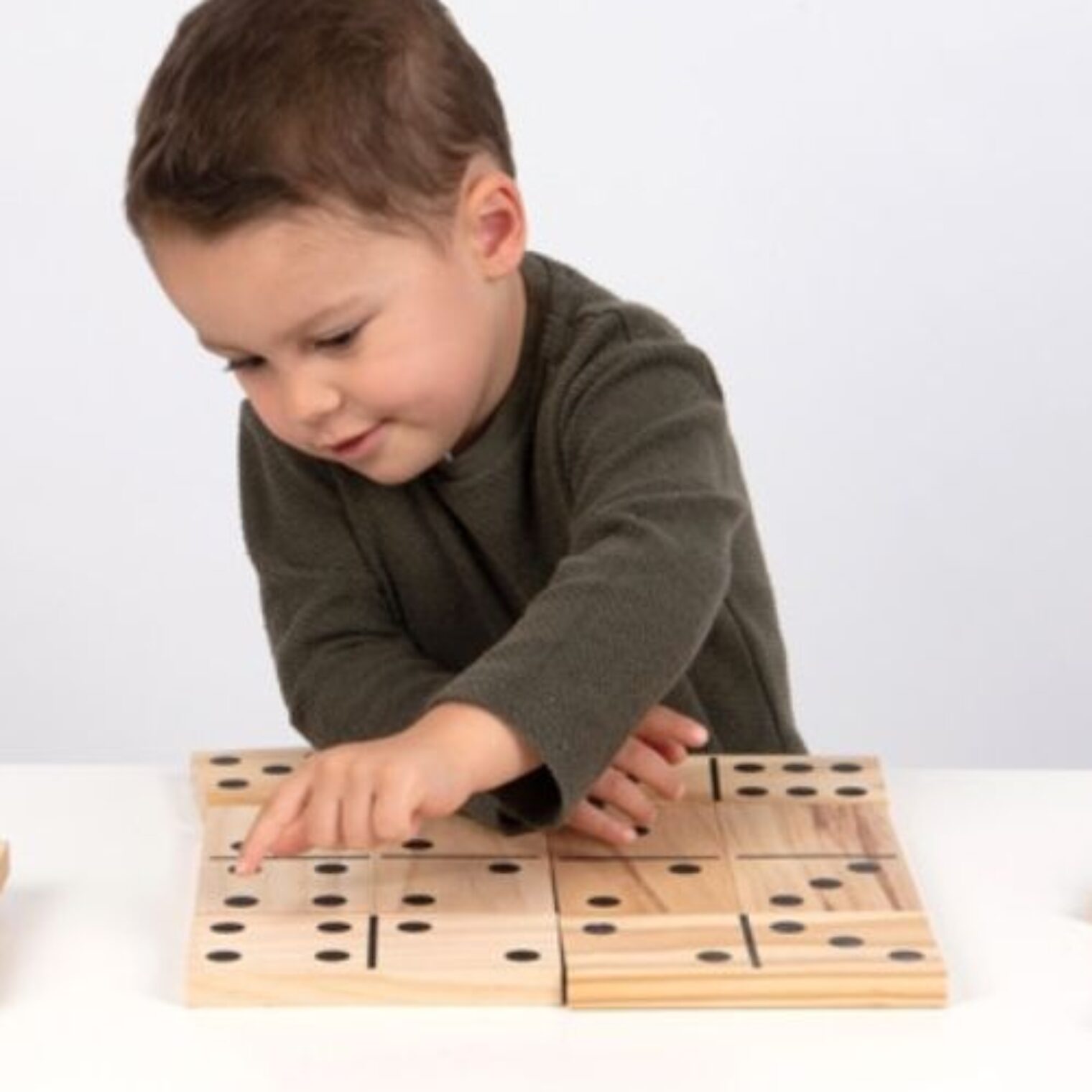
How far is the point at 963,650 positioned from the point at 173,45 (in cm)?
185

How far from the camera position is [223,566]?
129 inches

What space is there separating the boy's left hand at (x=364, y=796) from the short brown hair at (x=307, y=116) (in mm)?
268

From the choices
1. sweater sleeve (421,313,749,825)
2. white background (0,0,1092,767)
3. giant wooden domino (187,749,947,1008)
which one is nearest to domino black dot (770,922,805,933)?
giant wooden domino (187,749,947,1008)

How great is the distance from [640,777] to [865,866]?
14 centimetres

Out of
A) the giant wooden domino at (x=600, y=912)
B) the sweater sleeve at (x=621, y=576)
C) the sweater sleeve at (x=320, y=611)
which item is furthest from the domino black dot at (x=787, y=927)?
the sweater sleeve at (x=320, y=611)

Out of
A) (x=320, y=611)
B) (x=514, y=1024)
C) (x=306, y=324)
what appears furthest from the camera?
(x=320, y=611)

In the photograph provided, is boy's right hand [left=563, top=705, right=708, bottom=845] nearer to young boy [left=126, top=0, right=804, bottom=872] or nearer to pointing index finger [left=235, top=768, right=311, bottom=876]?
young boy [left=126, top=0, right=804, bottom=872]

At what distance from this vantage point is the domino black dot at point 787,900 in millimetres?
1369

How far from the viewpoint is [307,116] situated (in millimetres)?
1506

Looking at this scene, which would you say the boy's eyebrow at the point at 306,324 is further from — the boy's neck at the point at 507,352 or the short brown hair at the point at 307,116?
the boy's neck at the point at 507,352

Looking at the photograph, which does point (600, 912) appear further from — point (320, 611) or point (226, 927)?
point (320, 611)

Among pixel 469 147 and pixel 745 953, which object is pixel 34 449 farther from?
pixel 745 953

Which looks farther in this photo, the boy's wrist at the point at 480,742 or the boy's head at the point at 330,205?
the boy's head at the point at 330,205

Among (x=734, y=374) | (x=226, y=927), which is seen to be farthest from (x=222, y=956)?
(x=734, y=374)
